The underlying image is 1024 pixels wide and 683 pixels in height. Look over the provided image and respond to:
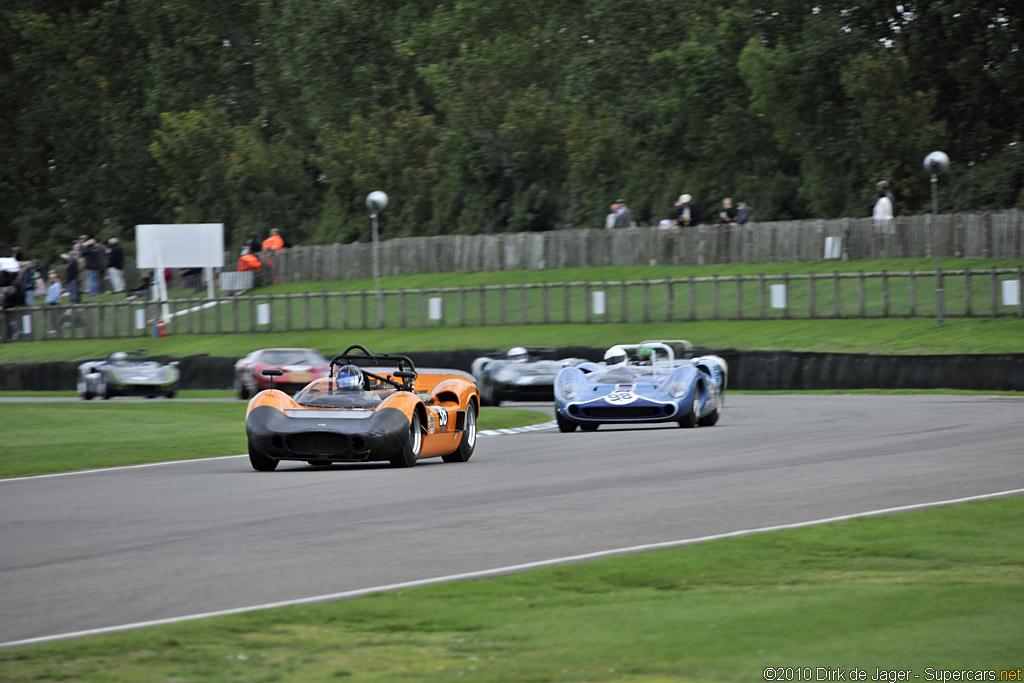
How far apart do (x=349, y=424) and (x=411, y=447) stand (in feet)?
2.21

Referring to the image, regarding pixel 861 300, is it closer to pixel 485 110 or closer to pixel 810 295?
pixel 810 295

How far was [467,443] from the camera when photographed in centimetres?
1561

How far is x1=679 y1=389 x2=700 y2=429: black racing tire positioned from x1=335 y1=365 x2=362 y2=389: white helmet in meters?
5.53

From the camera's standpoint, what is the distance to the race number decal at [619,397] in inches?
741

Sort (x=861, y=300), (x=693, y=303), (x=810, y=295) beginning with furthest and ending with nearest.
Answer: (x=693, y=303)
(x=810, y=295)
(x=861, y=300)

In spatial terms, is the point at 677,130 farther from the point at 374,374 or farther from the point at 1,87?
the point at 374,374

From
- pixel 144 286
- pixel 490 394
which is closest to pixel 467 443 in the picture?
pixel 490 394

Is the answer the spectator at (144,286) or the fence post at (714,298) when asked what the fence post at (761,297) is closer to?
the fence post at (714,298)

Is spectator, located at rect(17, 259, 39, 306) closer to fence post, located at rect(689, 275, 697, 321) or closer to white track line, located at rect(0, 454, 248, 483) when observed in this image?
fence post, located at rect(689, 275, 697, 321)

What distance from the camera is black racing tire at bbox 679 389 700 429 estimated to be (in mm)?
18953

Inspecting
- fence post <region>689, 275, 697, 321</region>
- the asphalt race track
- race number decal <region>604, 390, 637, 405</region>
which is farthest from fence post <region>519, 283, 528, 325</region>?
the asphalt race track

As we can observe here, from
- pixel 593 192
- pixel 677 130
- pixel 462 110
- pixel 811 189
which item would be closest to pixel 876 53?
pixel 811 189

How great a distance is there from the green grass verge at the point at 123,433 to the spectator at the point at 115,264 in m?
21.1

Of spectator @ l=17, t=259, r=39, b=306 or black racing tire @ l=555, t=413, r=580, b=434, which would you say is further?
spectator @ l=17, t=259, r=39, b=306
